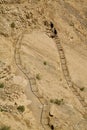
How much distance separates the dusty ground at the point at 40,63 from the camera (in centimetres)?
2603

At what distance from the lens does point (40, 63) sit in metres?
33.9

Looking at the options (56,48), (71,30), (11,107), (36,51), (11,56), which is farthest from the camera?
(71,30)

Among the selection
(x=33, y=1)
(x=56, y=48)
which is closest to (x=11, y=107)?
(x=56, y=48)

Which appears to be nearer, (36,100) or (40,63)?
(36,100)

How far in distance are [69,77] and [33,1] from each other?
9.17 metres

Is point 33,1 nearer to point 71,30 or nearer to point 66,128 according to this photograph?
point 71,30

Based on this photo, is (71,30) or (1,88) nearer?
(1,88)

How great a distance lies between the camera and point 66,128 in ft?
89.3

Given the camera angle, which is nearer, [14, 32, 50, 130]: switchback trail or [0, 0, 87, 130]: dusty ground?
[0, 0, 87, 130]: dusty ground

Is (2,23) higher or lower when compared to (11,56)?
higher

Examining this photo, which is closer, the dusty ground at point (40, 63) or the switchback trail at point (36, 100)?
the dusty ground at point (40, 63)

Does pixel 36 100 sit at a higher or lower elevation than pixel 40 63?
lower

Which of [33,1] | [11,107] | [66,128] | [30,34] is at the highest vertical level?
[33,1]

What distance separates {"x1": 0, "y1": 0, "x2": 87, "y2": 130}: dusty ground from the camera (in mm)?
26031
